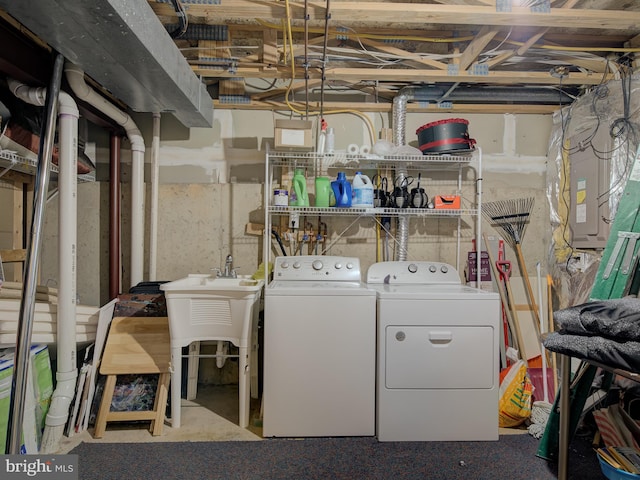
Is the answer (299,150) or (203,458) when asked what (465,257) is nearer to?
(299,150)

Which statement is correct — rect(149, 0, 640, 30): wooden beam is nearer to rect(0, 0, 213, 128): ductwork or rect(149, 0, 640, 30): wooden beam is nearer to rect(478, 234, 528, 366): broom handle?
rect(0, 0, 213, 128): ductwork

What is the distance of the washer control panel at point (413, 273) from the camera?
97.1 inches

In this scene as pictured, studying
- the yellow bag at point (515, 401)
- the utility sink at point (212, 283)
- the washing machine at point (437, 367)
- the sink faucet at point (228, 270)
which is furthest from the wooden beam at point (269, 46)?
the yellow bag at point (515, 401)

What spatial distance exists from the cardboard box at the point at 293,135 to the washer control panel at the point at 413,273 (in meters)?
0.97

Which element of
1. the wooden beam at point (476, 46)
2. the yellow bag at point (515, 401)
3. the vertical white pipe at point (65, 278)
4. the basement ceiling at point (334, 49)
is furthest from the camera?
the yellow bag at point (515, 401)

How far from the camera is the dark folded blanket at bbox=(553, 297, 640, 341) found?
1134 millimetres

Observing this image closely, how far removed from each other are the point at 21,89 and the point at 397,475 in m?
2.68

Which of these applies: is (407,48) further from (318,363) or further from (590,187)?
(318,363)

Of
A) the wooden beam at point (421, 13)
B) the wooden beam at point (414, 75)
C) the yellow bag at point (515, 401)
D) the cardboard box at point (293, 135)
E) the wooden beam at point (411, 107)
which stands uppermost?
the wooden beam at point (421, 13)

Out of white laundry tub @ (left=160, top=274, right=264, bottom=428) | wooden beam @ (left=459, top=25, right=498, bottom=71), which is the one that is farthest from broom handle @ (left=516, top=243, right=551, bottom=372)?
white laundry tub @ (left=160, top=274, right=264, bottom=428)

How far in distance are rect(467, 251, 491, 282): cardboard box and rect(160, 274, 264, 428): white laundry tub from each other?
1670mm

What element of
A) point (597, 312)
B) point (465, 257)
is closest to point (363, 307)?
point (597, 312)

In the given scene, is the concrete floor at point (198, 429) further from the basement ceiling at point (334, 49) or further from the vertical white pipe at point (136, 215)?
the basement ceiling at point (334, 49)

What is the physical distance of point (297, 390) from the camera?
1972 mm
